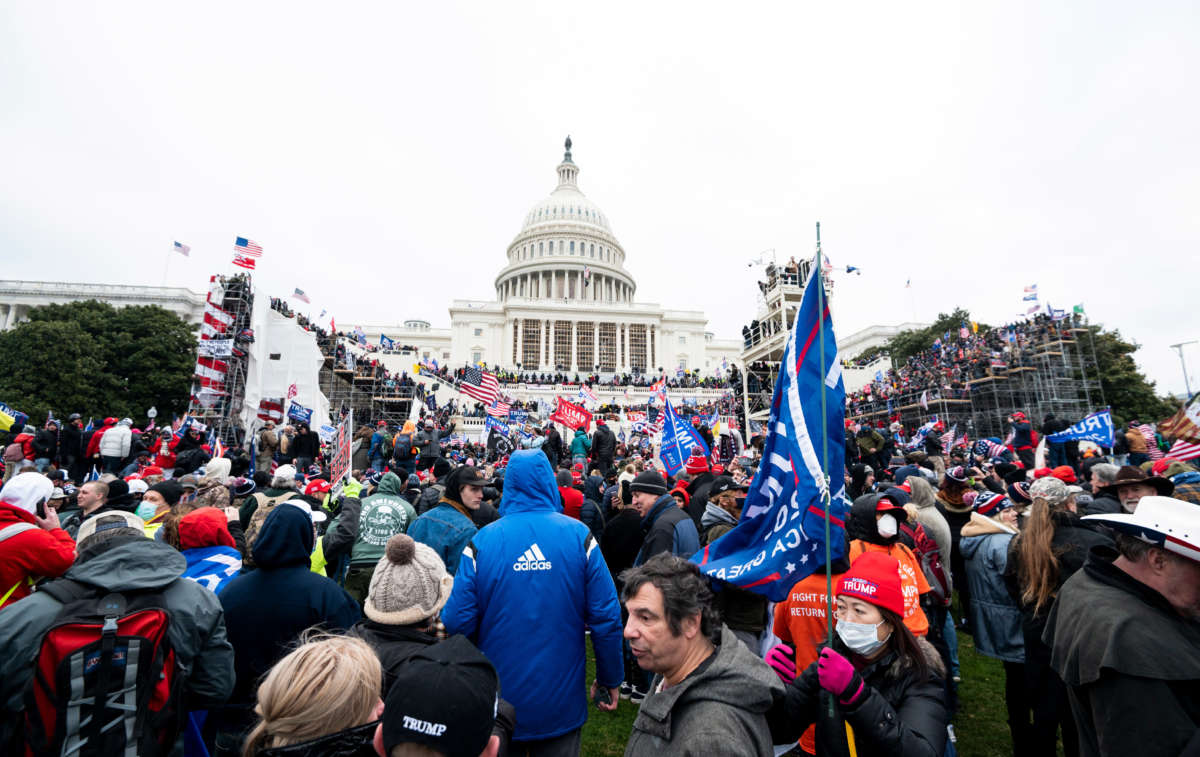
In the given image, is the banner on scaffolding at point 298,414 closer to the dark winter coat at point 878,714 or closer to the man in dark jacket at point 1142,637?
the dark winter coat at point 878,714

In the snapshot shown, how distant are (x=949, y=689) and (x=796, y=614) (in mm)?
1870

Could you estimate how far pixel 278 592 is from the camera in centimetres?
314

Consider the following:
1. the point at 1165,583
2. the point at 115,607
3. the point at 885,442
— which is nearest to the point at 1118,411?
the point at 885,442

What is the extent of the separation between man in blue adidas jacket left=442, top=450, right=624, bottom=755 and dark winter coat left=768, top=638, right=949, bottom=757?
1081 mm

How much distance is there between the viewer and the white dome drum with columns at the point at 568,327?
62188mm

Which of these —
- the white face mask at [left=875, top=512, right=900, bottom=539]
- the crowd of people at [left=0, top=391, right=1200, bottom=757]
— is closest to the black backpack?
the crowd of people at [left=0, top=391, right=1200, bottom=757]

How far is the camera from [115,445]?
38.1 feet

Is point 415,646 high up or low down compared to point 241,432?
down

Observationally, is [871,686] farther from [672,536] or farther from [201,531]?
[201,531]

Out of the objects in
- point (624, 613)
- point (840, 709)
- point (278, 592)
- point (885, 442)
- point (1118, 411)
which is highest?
point (1118, 411)

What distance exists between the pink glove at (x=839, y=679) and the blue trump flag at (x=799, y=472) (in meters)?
0.64

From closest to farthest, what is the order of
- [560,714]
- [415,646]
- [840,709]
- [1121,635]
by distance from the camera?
1. [1121,635]
2. [840,709]
3. [415,646]
4. [560,714]

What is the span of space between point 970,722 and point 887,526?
2686 millimetres

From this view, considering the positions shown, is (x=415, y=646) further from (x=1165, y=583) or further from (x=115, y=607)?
(x=1165, y=583)
